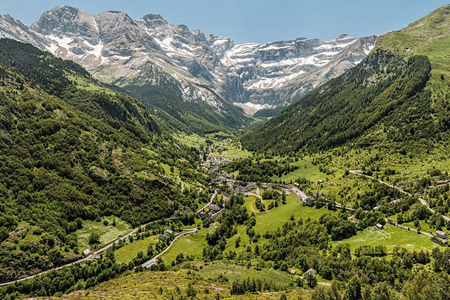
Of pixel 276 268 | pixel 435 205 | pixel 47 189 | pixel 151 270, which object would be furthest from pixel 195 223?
pixel 435 205

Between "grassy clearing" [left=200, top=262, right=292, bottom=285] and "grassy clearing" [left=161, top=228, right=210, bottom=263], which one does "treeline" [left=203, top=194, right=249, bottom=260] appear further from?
"grassy clearing" [left=200, top=262, right=292, bottom=285]

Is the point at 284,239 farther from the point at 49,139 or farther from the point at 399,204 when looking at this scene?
the point at 49,139

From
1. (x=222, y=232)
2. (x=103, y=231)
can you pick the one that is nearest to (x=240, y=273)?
(x=222, y=232)

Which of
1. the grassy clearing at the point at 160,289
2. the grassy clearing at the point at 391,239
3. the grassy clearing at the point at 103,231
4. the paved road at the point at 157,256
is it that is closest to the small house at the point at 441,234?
the grassy clearing at the point at 391,239

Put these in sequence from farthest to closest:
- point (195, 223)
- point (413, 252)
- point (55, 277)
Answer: point (195, 223) → point (55, 277) → point (413, 252)

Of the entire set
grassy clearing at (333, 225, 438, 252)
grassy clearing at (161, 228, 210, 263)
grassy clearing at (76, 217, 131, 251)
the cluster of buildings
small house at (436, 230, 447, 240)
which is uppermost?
small house at (436, 230, 447, 240)

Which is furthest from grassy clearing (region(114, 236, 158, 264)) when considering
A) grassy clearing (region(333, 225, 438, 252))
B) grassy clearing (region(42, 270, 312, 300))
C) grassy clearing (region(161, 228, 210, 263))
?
grassy clearing (region(333, 225, 438, 252))
